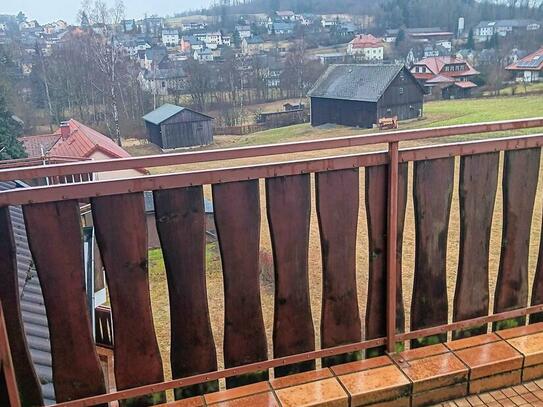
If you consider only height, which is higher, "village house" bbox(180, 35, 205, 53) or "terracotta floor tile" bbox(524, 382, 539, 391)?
"village house" bbox(180, 35, 205, 53)

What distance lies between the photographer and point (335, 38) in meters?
69.6

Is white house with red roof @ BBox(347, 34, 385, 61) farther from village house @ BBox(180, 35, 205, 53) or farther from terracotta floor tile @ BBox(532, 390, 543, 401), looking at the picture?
terracotta floor tile @ BBox(532, 390, 543, 401)

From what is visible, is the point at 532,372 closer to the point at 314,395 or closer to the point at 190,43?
the point at 314,395

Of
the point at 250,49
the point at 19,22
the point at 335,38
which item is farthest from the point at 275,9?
the point at 19,22

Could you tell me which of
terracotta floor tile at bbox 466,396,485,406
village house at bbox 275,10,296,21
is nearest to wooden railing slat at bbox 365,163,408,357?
terracotta floor tile at bbox 466,396,485,406

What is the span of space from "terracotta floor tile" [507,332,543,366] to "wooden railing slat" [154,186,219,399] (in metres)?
1.25

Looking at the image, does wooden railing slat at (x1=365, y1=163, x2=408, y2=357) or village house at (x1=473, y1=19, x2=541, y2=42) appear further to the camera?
village house at (x1=473, y1=19, x2=541, y2=42)

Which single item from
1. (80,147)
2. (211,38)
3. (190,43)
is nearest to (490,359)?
(80,147)

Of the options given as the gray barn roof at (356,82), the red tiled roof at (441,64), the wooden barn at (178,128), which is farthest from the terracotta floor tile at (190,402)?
the red tiled roof at (441,64)

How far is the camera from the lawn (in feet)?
24.7

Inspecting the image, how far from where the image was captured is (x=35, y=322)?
2.99m

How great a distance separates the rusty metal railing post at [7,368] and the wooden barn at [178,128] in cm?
2847

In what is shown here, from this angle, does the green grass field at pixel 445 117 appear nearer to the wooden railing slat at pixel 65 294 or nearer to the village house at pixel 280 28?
the wooden railing slat at pixel 65 294

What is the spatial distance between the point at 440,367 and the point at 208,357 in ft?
2.99
